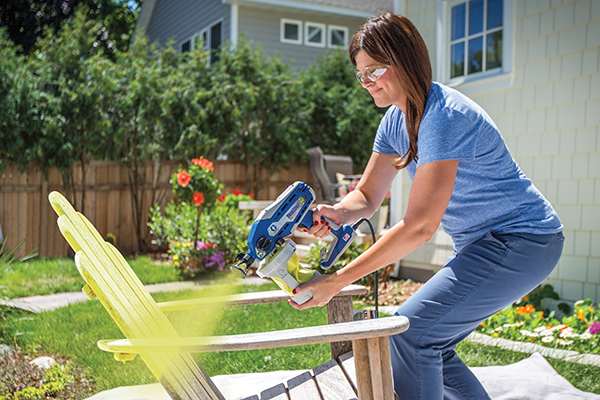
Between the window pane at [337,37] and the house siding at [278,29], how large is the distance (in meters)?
0.18

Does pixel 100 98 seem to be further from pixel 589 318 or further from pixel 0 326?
pixel 589 318

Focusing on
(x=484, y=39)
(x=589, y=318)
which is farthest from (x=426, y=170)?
(x=484, y=39)

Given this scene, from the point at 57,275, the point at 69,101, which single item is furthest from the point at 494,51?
the point at 69,101

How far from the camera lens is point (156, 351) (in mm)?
1225

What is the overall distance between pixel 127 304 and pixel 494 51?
477 centimetres

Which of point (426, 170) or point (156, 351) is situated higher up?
point (426, 170)

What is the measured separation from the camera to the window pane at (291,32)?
1220cm

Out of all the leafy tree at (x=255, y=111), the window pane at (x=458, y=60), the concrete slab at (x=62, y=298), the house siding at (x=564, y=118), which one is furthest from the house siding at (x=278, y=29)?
the house siding at (x=564, y=118)

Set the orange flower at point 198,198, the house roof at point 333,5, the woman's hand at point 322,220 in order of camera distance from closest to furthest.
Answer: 1. the woman's hand at point 322,220
2. the orange flower at point 198,198
3. the house roof at point 333,5

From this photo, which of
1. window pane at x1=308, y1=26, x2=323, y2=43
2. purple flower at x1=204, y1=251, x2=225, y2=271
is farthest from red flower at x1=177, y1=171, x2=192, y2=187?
window pane at x1=308, y1=26, x2=323, y2=43

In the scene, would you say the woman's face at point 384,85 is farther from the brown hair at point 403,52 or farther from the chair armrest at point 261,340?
the chair armrest at point 261,340

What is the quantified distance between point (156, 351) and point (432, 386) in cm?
83

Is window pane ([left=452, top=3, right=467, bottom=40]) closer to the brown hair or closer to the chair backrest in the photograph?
the brown hair

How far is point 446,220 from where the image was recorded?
5.77ft
